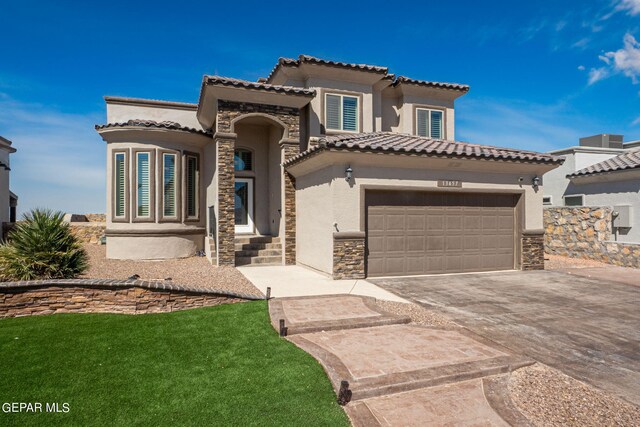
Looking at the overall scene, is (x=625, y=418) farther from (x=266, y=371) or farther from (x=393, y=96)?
(x=393, y=96)

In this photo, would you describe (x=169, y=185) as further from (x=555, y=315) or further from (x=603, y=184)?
(x=603, y=184)

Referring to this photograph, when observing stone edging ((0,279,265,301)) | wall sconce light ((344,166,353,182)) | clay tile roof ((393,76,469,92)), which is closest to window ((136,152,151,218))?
stone edging ((0,279,265,301))

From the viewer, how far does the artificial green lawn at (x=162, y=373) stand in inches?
161

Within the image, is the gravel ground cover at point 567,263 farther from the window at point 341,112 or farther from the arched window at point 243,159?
the arched window at point 243,159

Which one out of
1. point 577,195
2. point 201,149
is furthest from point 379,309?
point 577,195

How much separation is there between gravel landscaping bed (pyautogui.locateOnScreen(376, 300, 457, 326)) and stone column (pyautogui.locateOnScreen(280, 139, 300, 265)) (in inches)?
244

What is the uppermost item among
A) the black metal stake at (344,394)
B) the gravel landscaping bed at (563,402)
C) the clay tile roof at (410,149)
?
the clay tile roof at (410,149)

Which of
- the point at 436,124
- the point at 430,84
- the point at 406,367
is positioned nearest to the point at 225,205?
the point at 406,367

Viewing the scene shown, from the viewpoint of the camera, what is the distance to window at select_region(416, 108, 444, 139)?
1859 cm

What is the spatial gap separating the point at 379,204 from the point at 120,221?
33.8 feet

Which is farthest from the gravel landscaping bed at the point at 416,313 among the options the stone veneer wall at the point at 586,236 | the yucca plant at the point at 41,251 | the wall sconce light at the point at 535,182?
the stone veneer wall at the point at 586,236

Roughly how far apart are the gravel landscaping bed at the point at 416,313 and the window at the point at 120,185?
37.6 feet

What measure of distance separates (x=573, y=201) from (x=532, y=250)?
23.4 feet

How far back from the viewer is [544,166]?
13.1 m
